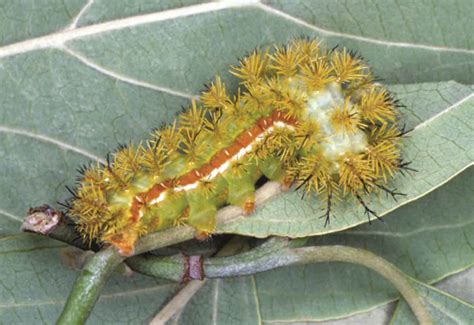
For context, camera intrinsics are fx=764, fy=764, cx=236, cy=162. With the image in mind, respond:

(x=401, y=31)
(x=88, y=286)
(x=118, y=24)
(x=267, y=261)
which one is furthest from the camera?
(x=401, y=31)

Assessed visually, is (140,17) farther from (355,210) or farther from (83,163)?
(355,210)

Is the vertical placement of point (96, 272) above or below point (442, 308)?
above

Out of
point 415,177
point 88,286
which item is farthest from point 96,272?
point 415,177

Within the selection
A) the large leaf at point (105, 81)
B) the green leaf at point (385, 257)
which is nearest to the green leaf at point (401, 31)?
the large leaf at point (105, 81)

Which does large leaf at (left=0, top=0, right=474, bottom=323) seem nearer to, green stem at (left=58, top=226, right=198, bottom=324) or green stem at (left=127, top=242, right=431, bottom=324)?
green stem at (left=127, top=242, right=431, bottom=324)

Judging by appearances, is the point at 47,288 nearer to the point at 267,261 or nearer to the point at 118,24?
the point at 267,261

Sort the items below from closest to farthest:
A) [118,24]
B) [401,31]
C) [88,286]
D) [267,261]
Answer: [88,286] < [267,261] < [118,24] < [401,31]

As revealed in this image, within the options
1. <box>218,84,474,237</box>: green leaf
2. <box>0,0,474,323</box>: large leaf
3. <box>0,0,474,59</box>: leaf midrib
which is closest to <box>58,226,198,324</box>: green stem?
<box>218,84,474,237</box>: green leaf
